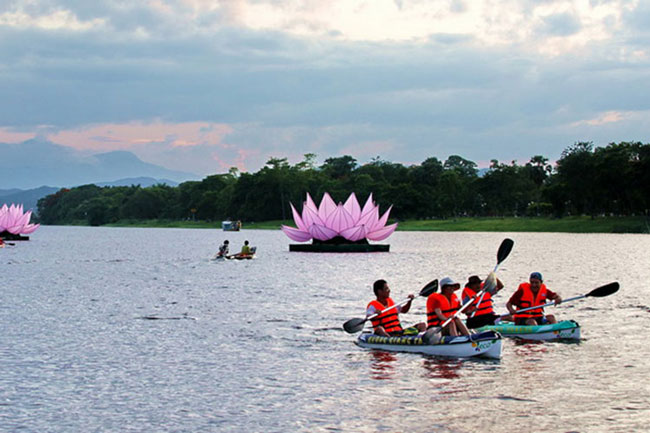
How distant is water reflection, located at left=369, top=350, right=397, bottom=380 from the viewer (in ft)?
48.8

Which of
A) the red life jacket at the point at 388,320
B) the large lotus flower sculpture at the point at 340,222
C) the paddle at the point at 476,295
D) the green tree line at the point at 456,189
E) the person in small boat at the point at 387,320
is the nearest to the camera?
the paddle at the point at 476,295

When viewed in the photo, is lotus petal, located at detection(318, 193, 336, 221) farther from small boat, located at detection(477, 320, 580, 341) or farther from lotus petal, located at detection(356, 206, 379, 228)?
small boat, located at detection(477, 320, 580, 341)

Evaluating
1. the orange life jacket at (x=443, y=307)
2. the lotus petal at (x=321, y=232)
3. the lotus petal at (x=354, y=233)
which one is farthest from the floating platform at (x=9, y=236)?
the orange life jacket at (x=443, y=307)

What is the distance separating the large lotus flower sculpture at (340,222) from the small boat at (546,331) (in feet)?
108

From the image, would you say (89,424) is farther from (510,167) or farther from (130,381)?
(510,167)

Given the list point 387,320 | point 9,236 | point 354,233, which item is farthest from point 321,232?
point 9,236

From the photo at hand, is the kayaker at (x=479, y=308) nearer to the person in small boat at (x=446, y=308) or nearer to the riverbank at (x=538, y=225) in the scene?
the person in small boat at (x=446, y=308)

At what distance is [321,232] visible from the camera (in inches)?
2140

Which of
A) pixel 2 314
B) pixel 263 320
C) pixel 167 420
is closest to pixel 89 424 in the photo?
pixel 167 420

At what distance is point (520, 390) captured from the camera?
13.5 metres

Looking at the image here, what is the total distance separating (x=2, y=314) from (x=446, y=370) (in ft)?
49.7

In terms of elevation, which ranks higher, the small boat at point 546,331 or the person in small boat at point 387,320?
the person in small boat at point 387,320

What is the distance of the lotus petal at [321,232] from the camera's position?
53844mm

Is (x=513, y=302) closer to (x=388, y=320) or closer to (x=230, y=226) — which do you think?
(x=388, y=320)
